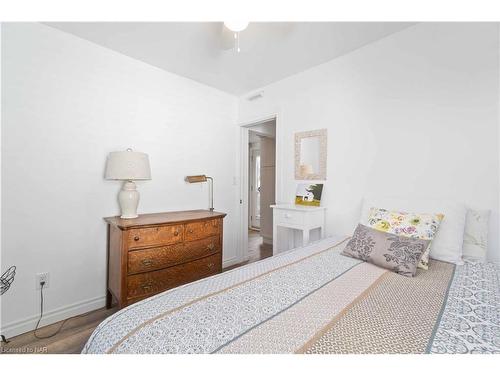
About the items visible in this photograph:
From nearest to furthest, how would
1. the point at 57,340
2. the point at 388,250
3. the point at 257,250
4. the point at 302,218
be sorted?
the point at 388,250 < the point at 57,340 < the point at 302,218 < the point at 257,250

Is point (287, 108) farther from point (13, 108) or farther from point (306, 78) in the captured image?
point (13, 108)

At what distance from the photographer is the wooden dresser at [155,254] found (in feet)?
6.18

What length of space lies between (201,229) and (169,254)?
0.39 m

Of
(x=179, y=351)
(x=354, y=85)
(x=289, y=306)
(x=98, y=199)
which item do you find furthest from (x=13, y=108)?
(x=354, y=85)

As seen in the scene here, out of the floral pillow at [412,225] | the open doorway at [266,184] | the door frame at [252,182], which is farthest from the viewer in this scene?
the door frame at [252,182]

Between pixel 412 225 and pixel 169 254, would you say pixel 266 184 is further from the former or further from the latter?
pixel 412 225

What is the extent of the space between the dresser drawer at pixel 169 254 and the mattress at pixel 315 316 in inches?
41.6

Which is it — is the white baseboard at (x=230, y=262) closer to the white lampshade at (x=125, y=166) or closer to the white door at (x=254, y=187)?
the white lampshade at (x=125, y=166)

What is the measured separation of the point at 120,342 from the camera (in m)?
0.74

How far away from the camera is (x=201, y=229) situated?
2.35 m

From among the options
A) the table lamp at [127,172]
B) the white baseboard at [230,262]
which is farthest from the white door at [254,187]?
the table lamp at [127,172]

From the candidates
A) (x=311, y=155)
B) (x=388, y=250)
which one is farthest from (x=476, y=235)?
(x=311, y=155)

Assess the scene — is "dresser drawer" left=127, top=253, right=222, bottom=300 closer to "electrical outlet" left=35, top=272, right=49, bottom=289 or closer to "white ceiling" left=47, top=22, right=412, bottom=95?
"electrical outlet" left=35, top=272, right=49, bottom=289

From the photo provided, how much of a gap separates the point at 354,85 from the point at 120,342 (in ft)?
8.35
